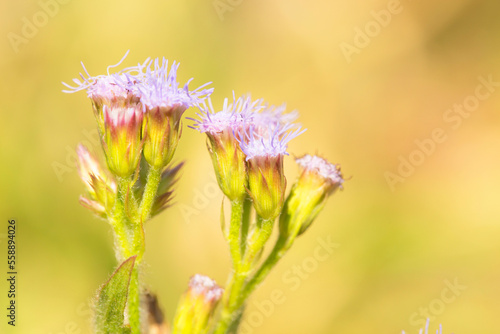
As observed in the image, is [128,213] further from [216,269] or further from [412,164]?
[412,164]

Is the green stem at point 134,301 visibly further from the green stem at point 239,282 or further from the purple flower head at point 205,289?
the green stem at point 239,282

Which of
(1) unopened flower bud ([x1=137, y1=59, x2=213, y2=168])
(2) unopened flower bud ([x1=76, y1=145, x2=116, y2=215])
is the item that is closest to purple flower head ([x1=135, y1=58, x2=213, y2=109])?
(1) unopened flower bud ([x1=137, y1=59, x2=213, y2=168])

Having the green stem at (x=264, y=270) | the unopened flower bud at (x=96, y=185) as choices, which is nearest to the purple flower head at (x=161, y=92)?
the unopened flower bud at (x=96, y=185)

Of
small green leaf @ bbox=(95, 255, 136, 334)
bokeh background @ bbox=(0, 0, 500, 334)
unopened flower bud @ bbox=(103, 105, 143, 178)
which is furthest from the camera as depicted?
bokeh background @ bbox=(0, 0, 500, 334)

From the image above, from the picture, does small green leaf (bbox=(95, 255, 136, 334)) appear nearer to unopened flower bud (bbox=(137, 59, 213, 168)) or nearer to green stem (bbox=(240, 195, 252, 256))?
unopened flower bud (bbox=(137, 59, 213, 168))

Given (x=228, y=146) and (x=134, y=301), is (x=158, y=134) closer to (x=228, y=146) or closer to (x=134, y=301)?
(x=228, y=146)

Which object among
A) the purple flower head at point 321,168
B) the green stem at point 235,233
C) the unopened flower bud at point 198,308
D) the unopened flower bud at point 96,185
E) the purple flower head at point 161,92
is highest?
the purple flower head at point 161,92
